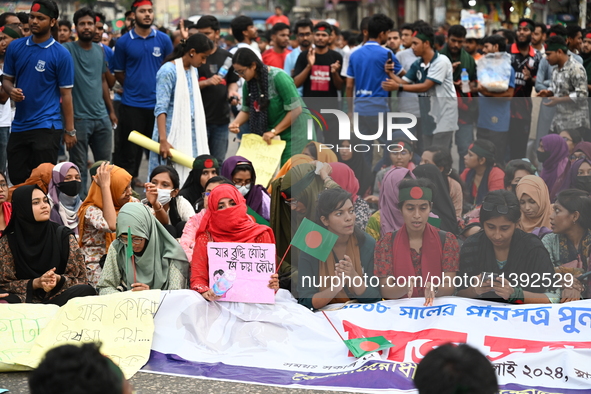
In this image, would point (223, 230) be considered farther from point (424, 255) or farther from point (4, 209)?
point (4, 209)

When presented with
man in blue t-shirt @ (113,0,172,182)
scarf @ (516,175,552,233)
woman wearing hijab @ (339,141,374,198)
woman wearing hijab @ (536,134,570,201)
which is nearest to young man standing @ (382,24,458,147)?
woman wearing hijab @ (536,134,570,201)

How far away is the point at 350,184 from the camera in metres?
4.99

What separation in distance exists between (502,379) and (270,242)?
62.8 inches

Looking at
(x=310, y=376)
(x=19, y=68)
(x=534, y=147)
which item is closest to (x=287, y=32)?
(x=19, y=68)

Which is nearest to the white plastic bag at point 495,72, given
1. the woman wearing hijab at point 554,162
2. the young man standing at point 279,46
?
the young man standing at point 279,46

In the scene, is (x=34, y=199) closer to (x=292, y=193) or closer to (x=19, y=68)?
(x=292, y=193)

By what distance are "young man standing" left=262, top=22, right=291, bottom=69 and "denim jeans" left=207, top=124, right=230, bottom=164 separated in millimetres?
2276

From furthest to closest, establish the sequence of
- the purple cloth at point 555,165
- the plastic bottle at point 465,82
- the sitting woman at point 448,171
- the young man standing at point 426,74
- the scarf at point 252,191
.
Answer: the plastic bottle at point 465,82 < the young man standing at point 426,74 < the scarf at point 252,191 < the purple cloth at point 555,165 < the sitting woman at point 448,171

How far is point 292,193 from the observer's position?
5.08 metres

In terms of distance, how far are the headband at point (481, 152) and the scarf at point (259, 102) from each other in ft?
7.05

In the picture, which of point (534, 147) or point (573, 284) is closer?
point (573, 284)

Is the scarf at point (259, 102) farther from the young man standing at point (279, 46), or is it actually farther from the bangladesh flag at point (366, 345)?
the young man standing at point (279, 46)

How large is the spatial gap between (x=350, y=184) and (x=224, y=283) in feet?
3.15

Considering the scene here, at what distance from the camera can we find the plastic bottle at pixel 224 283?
482cm
